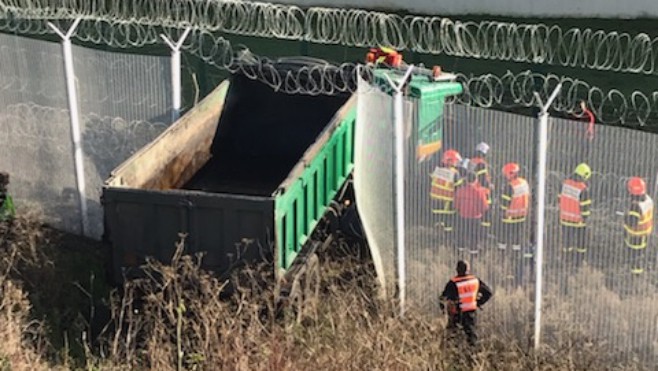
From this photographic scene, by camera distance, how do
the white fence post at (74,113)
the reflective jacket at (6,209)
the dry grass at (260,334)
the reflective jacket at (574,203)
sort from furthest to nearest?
the white fence post at (74,113) → the reflective jacket at (6,209) → the reflective jacket at (574,203) → the dry grass at (260,334)

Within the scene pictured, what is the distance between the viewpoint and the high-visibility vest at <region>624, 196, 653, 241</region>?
22.5 feet

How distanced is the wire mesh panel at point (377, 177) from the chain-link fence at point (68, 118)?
7.19 feet

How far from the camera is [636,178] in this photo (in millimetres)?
6836

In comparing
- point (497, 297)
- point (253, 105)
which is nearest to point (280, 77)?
point (253, 105)

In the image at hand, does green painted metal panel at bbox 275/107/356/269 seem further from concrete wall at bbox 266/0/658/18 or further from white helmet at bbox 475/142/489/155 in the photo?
concrete wall at bbox 266/0/658/18

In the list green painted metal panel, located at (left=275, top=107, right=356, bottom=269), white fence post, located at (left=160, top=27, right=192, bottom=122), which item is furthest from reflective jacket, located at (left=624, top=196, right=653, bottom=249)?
white fence post, located at (left=160, top=27, right=192, bottom=122)

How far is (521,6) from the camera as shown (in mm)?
18344

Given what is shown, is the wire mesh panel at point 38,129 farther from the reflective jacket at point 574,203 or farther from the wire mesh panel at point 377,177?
the reflective jacket at point 574,203

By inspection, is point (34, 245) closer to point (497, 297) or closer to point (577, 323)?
point (497, 297)

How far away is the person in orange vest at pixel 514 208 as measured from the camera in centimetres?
729

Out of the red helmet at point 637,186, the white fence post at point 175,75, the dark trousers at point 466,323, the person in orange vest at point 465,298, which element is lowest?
the dark trousers at point 466,323

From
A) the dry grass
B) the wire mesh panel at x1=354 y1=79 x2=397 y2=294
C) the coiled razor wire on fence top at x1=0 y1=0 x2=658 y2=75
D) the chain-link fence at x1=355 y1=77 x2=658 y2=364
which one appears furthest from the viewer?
the coiled razor wire on fence top at x1=0 y1=0 x2=658 y2=75

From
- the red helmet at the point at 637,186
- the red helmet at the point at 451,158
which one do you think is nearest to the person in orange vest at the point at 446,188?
the red helmet at the point at 451,158

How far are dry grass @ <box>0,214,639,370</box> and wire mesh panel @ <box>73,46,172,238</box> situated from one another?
2050 mm
